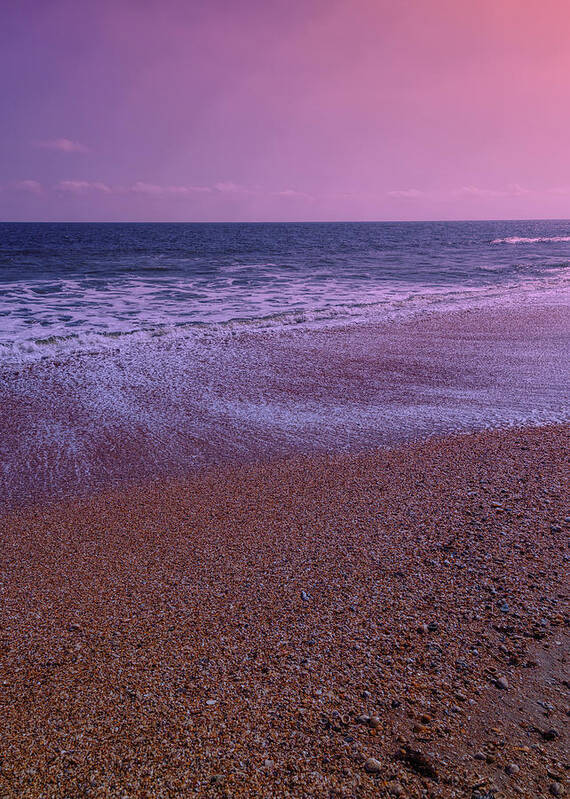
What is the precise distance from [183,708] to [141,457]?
10.6 ft

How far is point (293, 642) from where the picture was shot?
246 cm

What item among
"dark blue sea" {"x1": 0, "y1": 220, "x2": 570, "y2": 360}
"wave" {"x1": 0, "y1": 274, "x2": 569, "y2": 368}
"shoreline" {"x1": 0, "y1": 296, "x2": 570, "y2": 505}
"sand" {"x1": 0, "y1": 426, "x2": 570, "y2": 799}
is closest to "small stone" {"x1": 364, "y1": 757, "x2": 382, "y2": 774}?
"sand" {"x1": 0, "y1": 426, "x2": 570, "y2": 799}

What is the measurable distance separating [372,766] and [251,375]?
6147 millimetres

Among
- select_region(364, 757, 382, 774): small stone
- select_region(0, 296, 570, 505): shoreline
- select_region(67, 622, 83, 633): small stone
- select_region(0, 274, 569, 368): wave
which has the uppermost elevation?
select_region(0, 274, 569, 368): wave

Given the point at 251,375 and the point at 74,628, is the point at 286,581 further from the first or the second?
the point at 251,375

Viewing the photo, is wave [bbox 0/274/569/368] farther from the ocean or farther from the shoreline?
the shoreline

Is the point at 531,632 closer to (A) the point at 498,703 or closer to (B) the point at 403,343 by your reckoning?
(A) the point at 498,703

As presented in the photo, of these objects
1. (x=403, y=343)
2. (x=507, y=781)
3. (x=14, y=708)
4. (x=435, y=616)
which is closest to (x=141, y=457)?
(x=14, y=708)

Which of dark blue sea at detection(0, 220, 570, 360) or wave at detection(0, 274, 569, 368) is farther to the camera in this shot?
dark blue sea at detection(0, 220, 570, 360)

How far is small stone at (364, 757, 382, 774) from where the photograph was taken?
5.95 feet

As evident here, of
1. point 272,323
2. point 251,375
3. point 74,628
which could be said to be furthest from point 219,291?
point 74,628

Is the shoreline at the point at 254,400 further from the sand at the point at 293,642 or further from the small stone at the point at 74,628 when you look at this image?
the small stone at the point at 74,628

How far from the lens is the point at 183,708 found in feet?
6.89

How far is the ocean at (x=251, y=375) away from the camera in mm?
5223
